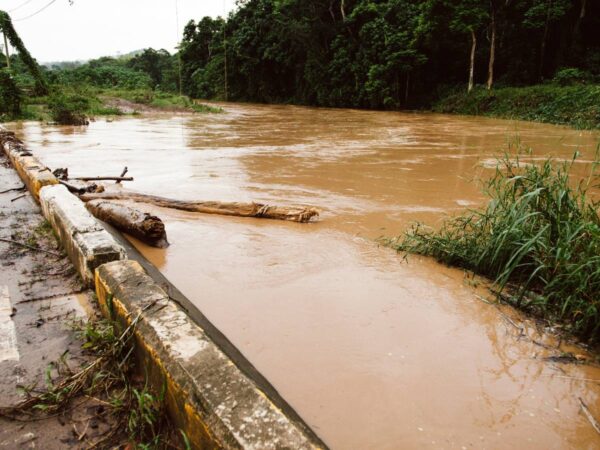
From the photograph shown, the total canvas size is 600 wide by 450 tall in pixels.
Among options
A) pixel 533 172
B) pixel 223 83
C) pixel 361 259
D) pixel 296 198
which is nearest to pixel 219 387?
pixel 361 259

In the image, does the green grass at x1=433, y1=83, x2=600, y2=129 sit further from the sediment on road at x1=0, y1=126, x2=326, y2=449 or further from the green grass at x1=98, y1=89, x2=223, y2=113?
the sediment on road at x1=0, y1=126, x2=326, y2=449

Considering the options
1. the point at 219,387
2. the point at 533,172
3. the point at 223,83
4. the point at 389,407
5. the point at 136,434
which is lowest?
the point at 389,407

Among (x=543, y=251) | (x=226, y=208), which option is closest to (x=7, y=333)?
(x=226, y=208)

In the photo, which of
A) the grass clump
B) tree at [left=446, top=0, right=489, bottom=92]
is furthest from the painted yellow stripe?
tree at [left=446, top=0, right=489, bottom=92]

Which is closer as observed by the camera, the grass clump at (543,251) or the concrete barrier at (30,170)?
the grass clump at (543,251)

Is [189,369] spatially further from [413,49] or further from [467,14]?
[413,49]

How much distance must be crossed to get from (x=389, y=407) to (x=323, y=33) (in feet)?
109

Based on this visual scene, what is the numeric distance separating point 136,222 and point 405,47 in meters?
24.5

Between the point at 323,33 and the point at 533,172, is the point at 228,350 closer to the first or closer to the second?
the point at 533,172

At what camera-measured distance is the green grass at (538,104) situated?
17.0 m

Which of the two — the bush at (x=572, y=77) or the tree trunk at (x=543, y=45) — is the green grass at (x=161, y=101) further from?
the bush at (x=572, y=77)

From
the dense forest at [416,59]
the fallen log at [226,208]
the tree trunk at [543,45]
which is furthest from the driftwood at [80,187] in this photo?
the tree trunk at [543,45]

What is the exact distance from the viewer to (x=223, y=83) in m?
44.9

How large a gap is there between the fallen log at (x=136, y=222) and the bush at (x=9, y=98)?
15373 millimetres
